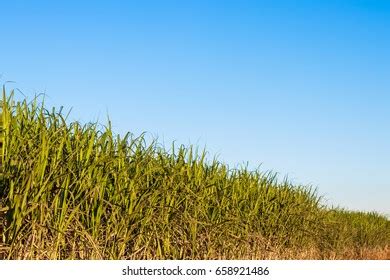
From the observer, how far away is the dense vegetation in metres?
3.98

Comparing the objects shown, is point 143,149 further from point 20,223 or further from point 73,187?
point 20,223

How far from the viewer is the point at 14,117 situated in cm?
435

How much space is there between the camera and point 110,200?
4758 millimetres

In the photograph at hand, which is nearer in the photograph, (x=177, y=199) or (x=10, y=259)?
(x=10, y=259)

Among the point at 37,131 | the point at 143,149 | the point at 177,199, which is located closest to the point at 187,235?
the point at 177,199

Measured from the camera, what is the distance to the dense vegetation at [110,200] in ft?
13.1
